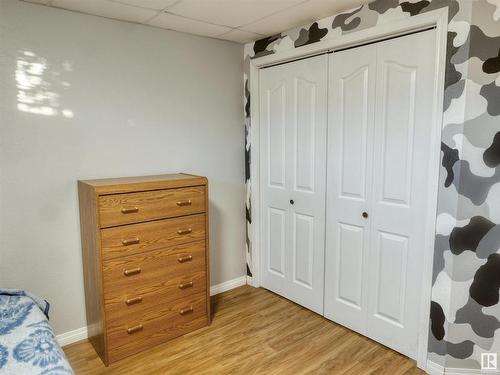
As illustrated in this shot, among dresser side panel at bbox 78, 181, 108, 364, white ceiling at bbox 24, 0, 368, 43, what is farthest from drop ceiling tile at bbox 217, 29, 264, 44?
dresser side panel at bbox 78, 181, 108, 364

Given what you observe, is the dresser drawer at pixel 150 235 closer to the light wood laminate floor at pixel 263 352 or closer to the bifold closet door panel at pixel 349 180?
the light wood laminate floor at pixel 263 352

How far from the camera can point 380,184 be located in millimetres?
2328

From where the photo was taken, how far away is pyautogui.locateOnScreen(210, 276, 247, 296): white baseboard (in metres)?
3.23

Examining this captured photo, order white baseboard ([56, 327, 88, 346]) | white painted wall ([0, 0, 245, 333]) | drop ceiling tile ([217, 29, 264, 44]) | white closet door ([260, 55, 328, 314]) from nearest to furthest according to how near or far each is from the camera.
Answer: white painted wall ([0, 0, 245, 333])
white baseboard ([56, 327, 88, 346])
white closet door ([260, 55, 328, 314])
drop ceiling tile ([217, 29, 264, 44])

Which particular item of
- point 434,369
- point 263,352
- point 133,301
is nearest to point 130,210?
point 133,301

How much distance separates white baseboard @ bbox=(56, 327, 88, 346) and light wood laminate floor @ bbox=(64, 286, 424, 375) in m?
0.04

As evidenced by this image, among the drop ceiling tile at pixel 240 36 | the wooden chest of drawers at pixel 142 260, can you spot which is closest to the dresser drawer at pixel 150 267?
the wooden chest of drawers at pixel 142 260

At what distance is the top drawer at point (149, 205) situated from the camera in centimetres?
216

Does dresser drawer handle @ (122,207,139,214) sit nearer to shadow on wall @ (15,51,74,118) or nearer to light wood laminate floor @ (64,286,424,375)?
shadow on wall @ (15,51,74,118)

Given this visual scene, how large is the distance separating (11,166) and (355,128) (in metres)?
2.22

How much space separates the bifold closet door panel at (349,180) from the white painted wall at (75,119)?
1072 millimetres

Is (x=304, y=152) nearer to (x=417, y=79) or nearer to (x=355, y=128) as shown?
(x=355, y=128)

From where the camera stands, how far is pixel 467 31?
1817 millimetres

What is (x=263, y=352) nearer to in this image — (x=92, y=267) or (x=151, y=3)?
(x=92, y=267)
